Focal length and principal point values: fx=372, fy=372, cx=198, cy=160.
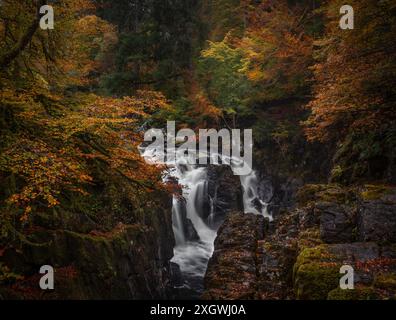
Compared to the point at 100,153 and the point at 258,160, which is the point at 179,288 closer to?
the point at 100,153

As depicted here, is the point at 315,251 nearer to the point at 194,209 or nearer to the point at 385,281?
the point at 385,281

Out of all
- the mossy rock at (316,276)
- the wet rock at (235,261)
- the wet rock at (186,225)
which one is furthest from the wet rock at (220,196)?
the mossy rock at (316,276)

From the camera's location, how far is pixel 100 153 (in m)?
8.86

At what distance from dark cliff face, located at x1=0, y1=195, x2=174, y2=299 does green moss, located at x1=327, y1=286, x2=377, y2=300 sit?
16.6 feet

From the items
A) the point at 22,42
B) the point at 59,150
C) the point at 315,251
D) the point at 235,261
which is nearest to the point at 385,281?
the point at 315,251

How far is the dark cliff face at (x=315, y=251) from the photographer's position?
6543 mm

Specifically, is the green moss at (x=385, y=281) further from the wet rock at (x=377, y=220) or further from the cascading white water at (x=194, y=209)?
the cascading white water at (x=194, y=209)

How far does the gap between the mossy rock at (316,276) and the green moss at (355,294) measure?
483mm

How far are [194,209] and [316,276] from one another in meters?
11.5

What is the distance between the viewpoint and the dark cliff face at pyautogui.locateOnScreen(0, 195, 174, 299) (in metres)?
7.18

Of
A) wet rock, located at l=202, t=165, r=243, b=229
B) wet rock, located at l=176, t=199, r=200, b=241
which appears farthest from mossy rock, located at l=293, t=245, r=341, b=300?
wet rock, located at l=202, t=165, r=243, b=229

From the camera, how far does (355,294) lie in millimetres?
5848

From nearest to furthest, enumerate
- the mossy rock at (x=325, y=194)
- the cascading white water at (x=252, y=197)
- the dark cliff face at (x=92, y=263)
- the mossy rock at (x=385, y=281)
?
the mossy rock at (x=385, y=281)
the dark cliff face at (x=92, y=263)
the mossy rock at (x=325, y=194)
the cascading white water at (x=252, y=197)
